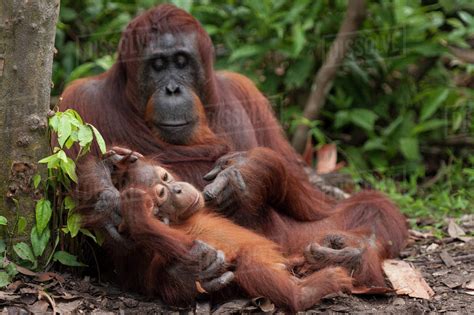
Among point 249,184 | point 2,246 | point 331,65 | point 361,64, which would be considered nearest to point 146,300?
point 2,246

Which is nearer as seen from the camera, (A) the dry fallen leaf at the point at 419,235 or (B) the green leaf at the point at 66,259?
(B) the green leaf at the point at 66,259

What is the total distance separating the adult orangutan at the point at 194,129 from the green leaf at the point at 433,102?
180 cm

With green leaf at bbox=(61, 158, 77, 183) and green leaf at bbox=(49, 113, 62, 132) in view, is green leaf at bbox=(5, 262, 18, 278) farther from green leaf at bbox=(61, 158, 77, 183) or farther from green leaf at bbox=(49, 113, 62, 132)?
green leaf at bbox=(49, 113, 62, 132)

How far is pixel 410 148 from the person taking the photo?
6.54 m

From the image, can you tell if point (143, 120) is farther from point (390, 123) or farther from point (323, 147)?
point (390, 123)

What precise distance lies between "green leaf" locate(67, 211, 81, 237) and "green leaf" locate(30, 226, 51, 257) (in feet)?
0.41

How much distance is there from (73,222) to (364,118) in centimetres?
339

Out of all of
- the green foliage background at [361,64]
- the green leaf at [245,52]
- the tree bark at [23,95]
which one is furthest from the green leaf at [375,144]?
the tree bark at [23,95]

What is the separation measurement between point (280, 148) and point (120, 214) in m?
1.52

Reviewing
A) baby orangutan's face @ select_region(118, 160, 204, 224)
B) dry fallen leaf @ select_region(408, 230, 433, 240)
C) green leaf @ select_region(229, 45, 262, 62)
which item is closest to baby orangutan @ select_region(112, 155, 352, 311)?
baby orangutan's face @ select_region(118, 160, 204, 224)

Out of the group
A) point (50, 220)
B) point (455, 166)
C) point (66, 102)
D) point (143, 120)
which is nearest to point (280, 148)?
point (143, 120)

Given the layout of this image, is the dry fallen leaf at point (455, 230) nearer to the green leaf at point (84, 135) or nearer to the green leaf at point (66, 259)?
the green leaf at point (66, 259)

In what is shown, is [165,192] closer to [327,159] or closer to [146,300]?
[146,300]

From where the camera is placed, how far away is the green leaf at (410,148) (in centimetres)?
651
